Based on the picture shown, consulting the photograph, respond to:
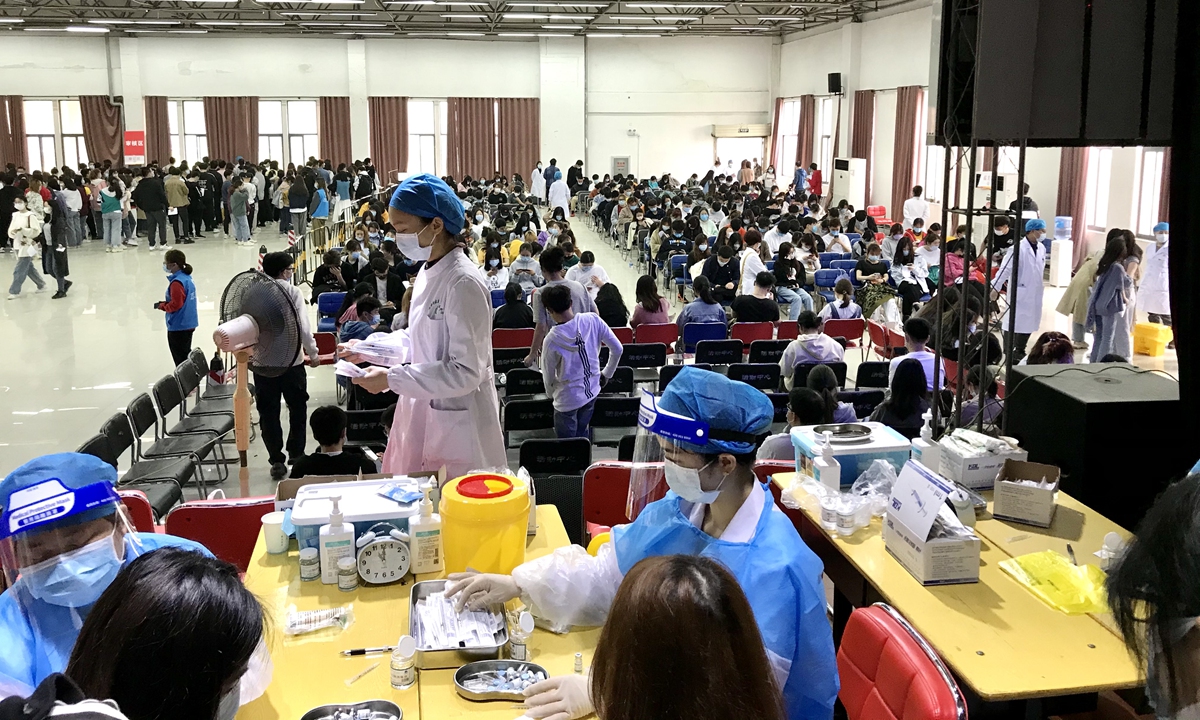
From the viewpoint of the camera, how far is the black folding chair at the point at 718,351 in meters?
7.64

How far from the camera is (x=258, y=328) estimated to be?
3.61 m

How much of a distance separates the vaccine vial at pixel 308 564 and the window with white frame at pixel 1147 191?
484 inches

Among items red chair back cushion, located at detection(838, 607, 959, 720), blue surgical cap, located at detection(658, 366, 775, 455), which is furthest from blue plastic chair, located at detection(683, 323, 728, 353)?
blue surgical cap, located at detection(658, 366, 775, 455)

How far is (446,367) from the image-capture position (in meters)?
3.52

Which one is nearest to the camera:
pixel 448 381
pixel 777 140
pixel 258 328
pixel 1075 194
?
pixel 448 381

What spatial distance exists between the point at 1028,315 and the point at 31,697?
819 cm

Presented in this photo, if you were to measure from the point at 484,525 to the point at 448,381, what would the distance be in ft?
2.72

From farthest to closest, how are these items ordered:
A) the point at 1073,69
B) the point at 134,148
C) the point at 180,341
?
the point at 134,148 < the point at 180,341 < the point at 1073,69

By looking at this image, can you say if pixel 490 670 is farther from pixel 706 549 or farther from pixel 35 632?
pixel 35 632

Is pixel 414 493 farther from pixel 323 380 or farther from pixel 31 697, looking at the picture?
pixel 323 380

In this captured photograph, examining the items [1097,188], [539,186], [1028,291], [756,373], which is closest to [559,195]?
[539,186]

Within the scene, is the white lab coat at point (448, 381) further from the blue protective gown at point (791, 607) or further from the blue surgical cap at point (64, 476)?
the blue protective gown at point (791, 607)

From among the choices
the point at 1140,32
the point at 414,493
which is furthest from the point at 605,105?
the point at 414,493

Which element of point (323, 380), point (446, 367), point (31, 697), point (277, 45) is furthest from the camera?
point (277, 45)
